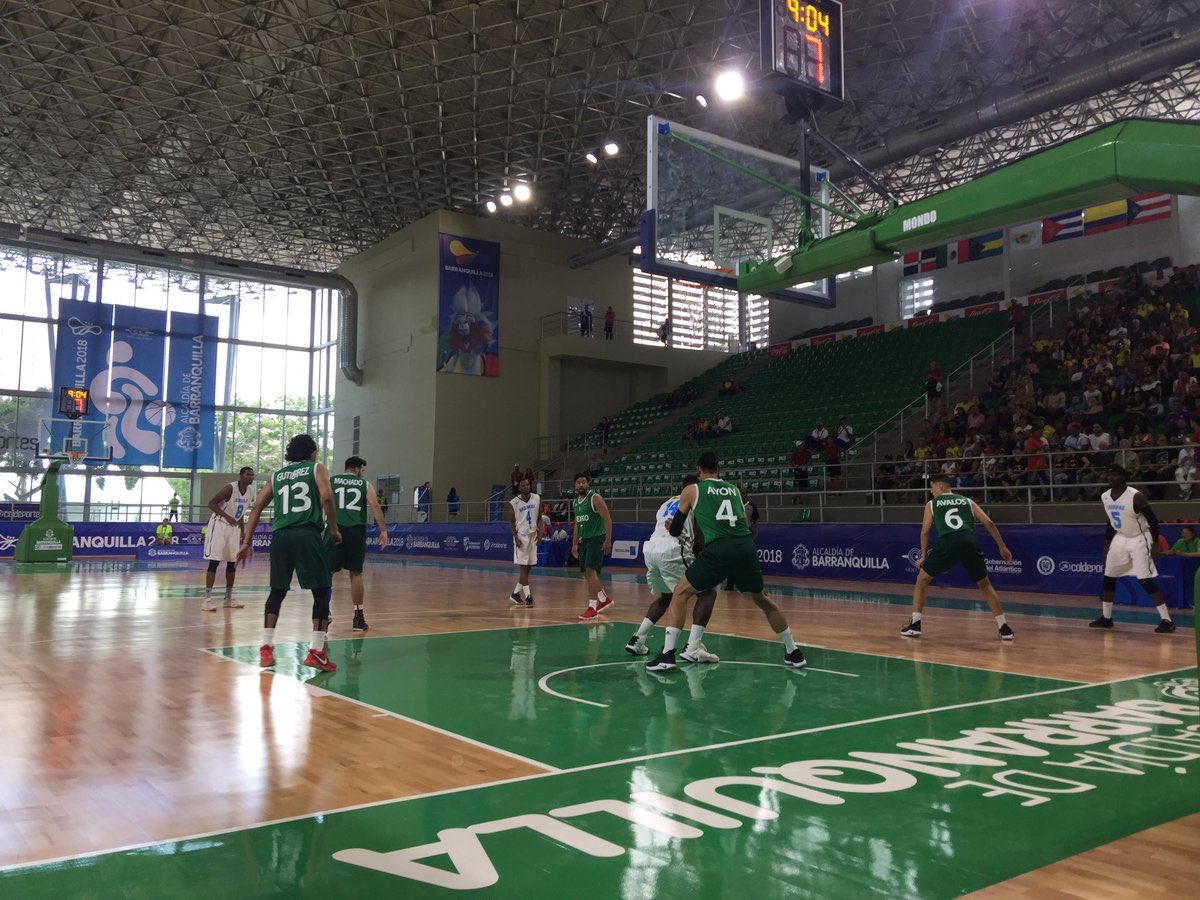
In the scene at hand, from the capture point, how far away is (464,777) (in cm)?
468

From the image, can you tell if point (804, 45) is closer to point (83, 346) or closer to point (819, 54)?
point (819, 54)

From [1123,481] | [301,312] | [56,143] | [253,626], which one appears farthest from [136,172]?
[1123,481]

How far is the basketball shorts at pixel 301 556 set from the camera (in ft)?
25.9

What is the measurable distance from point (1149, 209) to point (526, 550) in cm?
2428

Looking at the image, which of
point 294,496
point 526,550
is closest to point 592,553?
point 526,550

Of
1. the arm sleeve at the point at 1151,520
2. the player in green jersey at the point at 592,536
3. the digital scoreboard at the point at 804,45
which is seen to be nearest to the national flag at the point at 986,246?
the digital scoreboard at the point at 804,45

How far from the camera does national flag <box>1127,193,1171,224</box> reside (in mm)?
28000

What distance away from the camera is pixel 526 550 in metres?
14.5

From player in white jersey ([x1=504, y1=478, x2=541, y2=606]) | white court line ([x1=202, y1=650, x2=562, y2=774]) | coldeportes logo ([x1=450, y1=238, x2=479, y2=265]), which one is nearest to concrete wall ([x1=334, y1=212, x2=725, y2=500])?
coldeportes logo ([x1=450, y1=238, x2=479, y2=265])

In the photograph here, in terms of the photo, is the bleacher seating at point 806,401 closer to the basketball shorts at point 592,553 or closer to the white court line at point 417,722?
the basketball shorts at point 592,553

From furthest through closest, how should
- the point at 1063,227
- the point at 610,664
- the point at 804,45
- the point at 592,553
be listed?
1. the point at 1063,227
2. the point at 592,553
3. the point at 804,45
4. the point at 610,664

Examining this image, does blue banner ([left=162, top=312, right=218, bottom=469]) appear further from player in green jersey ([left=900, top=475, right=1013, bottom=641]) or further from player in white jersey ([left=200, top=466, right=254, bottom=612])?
player in green jersey ([left=900, top=475, right=1013, bottom=641])

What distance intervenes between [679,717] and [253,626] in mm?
6699

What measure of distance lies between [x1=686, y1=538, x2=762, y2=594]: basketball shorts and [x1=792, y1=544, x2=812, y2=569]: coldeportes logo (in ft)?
39.4
